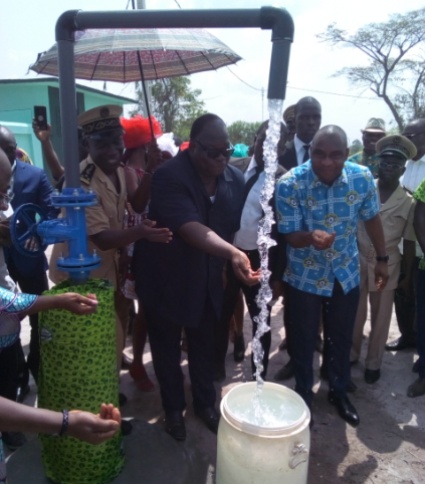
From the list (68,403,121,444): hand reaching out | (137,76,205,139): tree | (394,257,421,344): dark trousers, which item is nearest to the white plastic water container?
(68,403,121,444): hand reaching out

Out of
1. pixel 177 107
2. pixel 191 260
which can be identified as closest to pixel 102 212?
pixel 191 260

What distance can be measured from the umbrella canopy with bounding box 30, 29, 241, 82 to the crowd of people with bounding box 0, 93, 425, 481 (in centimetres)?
36

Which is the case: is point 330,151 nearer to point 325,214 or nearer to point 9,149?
point 325,214

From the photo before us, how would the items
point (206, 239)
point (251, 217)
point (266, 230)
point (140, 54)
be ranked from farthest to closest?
point (140, 54)
point (251, 217)
point (266, 230)
point (206, 239)

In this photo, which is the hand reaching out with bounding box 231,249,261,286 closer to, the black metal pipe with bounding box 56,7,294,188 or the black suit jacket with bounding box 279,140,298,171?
the black metal pipe with bounding box 56,7,294,188

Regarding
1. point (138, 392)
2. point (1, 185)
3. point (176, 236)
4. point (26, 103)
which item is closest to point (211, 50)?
point (176, 236)

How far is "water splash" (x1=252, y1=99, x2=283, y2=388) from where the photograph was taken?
2.02 metres

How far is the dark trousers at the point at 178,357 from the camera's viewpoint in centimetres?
261

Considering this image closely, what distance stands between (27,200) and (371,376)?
265 cm

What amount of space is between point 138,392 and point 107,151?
1.72 metres

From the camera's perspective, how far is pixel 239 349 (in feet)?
12.2

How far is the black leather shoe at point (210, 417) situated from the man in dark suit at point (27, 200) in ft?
3.78

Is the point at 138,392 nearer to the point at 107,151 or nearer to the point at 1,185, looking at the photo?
the point at 107,151

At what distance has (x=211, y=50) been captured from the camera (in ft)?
7.40
